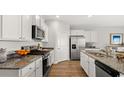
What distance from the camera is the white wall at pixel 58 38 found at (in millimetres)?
7676

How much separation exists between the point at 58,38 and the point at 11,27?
547 cm

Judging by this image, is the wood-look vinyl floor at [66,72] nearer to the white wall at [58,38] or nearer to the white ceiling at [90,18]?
the white wall at [58,38]

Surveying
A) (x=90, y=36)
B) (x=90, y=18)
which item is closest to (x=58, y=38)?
(x=90, y=18)

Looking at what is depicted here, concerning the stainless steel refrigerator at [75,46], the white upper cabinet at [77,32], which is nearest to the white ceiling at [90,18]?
the stainless steel refrigerator at [75,46]

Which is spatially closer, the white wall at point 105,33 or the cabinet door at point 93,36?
the cabinet door at point 93,36

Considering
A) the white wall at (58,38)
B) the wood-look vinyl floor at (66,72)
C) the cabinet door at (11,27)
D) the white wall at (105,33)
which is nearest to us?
the cabinet door at (11,27)

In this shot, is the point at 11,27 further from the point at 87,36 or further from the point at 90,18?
the point at 87,36

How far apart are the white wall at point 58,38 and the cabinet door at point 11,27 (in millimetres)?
4992

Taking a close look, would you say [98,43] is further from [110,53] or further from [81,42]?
[110,53]

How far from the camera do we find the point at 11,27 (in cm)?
238
